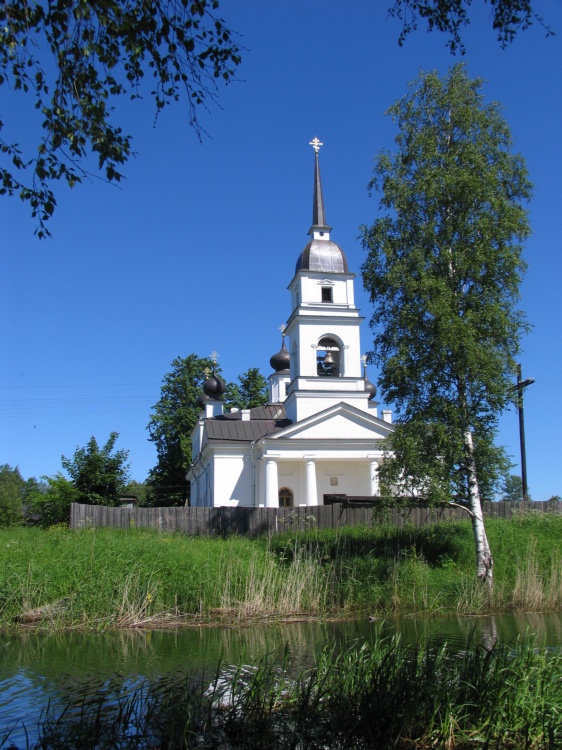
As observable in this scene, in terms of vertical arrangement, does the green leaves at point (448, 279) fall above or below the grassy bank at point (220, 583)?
above

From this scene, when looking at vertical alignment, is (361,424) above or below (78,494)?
above

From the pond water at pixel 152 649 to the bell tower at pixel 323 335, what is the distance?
21382 mm

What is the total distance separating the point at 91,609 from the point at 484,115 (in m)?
14.4

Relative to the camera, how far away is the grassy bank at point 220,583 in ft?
44.5

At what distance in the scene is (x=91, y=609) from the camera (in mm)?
13391

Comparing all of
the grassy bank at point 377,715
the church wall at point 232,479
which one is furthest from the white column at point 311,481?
the grassy bank at point 377,715

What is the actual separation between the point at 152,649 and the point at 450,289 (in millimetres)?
10783

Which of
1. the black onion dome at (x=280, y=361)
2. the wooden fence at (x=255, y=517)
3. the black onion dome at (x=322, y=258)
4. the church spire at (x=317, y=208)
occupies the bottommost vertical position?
the wooden fence at (x=255, y=517)

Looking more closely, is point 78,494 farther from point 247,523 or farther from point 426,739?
point 426,739

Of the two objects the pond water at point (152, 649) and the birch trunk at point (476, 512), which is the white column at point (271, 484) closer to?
the birch trunk at point (476, 512)

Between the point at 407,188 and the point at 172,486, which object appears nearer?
the point at 407,188

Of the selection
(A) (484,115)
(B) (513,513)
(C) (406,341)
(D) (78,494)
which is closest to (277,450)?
(D) (78,494)

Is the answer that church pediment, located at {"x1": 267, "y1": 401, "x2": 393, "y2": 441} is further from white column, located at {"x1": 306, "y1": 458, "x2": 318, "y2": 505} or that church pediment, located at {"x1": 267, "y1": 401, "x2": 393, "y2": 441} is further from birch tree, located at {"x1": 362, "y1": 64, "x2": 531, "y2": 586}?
birch tree, located at {"x1": 362, "y1": 64, "x2": 531, "y2": 586}

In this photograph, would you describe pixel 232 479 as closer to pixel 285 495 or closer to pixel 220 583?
pixel 285 495
